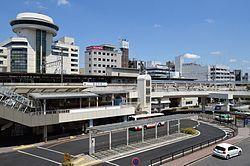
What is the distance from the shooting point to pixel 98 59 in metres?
124

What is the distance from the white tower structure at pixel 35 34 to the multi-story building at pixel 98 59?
1953 centimetres

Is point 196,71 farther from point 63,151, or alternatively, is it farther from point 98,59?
point 63,151

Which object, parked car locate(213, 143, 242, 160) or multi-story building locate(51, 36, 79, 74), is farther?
multi-story building locate(51, 36, 79, 74)

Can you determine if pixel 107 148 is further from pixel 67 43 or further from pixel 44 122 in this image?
pixel 67 43

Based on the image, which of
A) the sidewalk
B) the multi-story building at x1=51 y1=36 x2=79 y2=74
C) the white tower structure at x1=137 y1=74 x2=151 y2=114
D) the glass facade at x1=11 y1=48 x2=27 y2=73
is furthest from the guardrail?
the multi-story building at x1=51 y1=36 x2=79 y2=74

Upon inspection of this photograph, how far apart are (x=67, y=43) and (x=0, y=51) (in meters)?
35.6

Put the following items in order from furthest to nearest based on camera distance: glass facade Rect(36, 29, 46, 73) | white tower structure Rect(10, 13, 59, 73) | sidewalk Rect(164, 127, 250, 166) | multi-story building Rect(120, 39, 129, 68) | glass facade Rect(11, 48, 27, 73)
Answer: multi-story building Rect(120, 39, 129, 68)
glass facade Rect(36, 29, 46, 73)
white tower structure Rect(10, 13, 59, 73)
glass facade Rect(11, 48, 27, 73)
sidewalk Rect(164, 127, 250, 166)

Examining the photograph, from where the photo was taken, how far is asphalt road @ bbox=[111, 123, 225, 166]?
87.4ft

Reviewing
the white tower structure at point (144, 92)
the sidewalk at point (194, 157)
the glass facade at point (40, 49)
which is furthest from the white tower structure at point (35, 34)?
the sidewalk at point (194, 157)

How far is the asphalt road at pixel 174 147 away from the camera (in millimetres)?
26641

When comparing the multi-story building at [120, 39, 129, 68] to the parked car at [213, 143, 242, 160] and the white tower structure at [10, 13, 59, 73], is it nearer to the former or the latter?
the white tower structure at [10, 13, 59, 73]

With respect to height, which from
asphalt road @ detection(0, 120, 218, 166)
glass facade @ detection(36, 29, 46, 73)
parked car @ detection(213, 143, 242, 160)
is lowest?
asphalt road @ detection(0, 120, 218, 166)

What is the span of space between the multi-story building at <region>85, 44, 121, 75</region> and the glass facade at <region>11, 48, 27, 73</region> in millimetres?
29554

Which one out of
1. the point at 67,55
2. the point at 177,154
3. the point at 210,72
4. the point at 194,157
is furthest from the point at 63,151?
the point at 210,72
